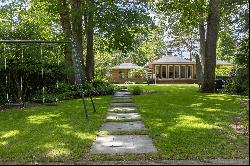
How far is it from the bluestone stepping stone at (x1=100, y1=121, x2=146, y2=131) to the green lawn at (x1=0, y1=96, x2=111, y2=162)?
24 centimetres

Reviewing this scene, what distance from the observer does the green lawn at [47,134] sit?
719 centimetres

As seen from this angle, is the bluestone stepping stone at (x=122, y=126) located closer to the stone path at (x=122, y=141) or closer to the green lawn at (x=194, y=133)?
the stone path at (x=122, y=141)

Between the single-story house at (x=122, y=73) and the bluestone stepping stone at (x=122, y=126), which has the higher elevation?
the single-story house at (x=122, y=73)

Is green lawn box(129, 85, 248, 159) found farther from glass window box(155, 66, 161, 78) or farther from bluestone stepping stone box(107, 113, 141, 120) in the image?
glass window box(155, 66, 161, 78)

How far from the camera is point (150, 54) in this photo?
8056 cm

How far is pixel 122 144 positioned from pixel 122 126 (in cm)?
232

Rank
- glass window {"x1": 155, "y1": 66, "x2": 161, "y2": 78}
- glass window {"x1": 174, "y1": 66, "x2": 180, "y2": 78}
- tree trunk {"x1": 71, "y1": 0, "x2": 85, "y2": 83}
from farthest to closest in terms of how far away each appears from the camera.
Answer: glass window {"x1": 174, "y1": 66, "x2": 180, "y2": 78}
glass window {"x1": 155, "y1": 66, "x2": 161, "y2": 78}
tree trunk {"x1": 71, "y1": 0, "x2": 85, "y2": 83}

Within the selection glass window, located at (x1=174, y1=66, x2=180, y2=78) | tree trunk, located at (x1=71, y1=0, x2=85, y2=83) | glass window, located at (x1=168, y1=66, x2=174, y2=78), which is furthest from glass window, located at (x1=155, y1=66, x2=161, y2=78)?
tree trunk, located at (x1=71, y1=0, x2=85, y2=83)

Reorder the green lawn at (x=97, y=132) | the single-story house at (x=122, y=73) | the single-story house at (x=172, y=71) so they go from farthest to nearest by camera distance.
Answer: the single-story house at (x=122, y=73) → the single-story house at (x=172, y=71) → the green lawn at (x=97, y=132)

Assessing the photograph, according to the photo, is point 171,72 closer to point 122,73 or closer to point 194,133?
point 122,73

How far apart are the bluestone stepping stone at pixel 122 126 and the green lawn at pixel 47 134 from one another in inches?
9.4

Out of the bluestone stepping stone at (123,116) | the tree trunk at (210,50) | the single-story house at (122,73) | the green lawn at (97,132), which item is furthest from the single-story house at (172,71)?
the bluestone stepping stone at (123,116)

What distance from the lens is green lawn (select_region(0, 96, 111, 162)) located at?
7.19 meters

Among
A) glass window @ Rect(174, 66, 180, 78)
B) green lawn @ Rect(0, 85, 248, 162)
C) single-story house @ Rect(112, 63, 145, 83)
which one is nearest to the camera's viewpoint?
green lawn @ Rect(0, 85, 248, 162)
